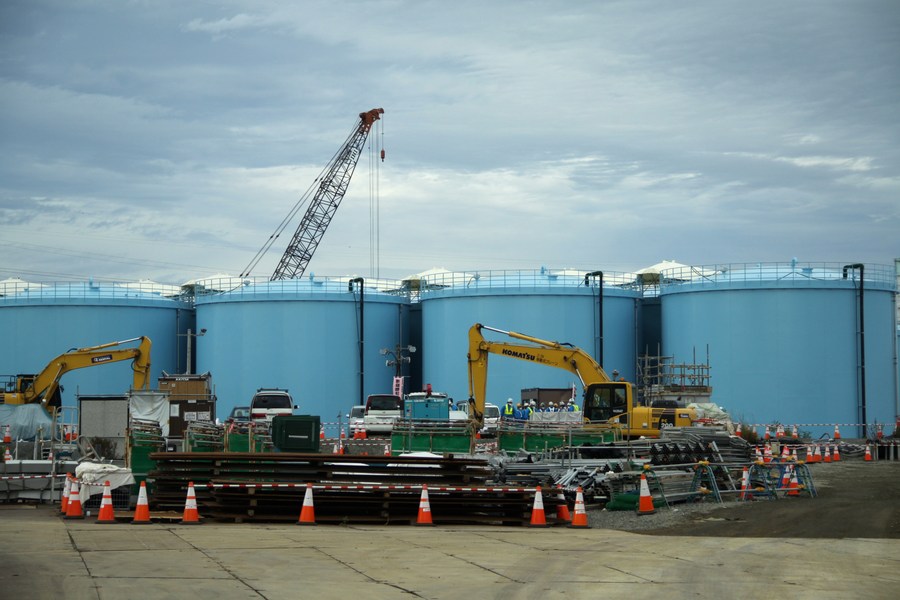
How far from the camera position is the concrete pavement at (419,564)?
13.0m

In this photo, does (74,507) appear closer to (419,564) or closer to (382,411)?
(419,564)

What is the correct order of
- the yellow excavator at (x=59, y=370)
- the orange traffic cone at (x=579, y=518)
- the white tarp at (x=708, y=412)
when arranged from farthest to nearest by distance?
1. the yellow excavator at (x=59, y=370)
2. the white tarp at (x=708, y=412)
3. the orange traffic cone at (x=579, y=518)

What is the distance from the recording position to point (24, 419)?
4616cm

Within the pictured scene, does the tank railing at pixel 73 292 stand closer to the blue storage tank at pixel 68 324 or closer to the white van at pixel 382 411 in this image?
the blue storage tank at pixel 68 324

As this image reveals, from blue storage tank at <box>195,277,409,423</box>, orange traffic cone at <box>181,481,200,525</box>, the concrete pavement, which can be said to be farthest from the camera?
blue storage tank at <box>195,277,409,423</box>

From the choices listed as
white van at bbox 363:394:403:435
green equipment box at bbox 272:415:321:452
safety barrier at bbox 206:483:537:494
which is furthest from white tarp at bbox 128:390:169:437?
safety barrier at bbox 206:483:537:494

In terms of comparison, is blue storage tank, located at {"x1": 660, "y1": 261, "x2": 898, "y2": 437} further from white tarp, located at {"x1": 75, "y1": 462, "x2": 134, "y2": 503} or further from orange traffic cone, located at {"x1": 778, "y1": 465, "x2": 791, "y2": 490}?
white tarp, located at {"x1": 75, "y1": 462, "x2": 134, "y2": 503}

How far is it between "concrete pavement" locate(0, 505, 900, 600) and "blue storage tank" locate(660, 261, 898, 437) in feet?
130

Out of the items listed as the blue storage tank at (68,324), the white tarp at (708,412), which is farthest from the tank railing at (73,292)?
the white tarp at (708,412)

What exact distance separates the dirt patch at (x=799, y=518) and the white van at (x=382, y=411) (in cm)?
2099

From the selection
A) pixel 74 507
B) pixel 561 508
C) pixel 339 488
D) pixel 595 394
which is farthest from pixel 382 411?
pixel 561 508

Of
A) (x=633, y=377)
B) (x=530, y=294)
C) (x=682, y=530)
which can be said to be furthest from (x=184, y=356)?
(x=682, y=530)

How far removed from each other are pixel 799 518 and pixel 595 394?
1535 cm

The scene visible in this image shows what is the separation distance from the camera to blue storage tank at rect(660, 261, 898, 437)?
5709 cm
